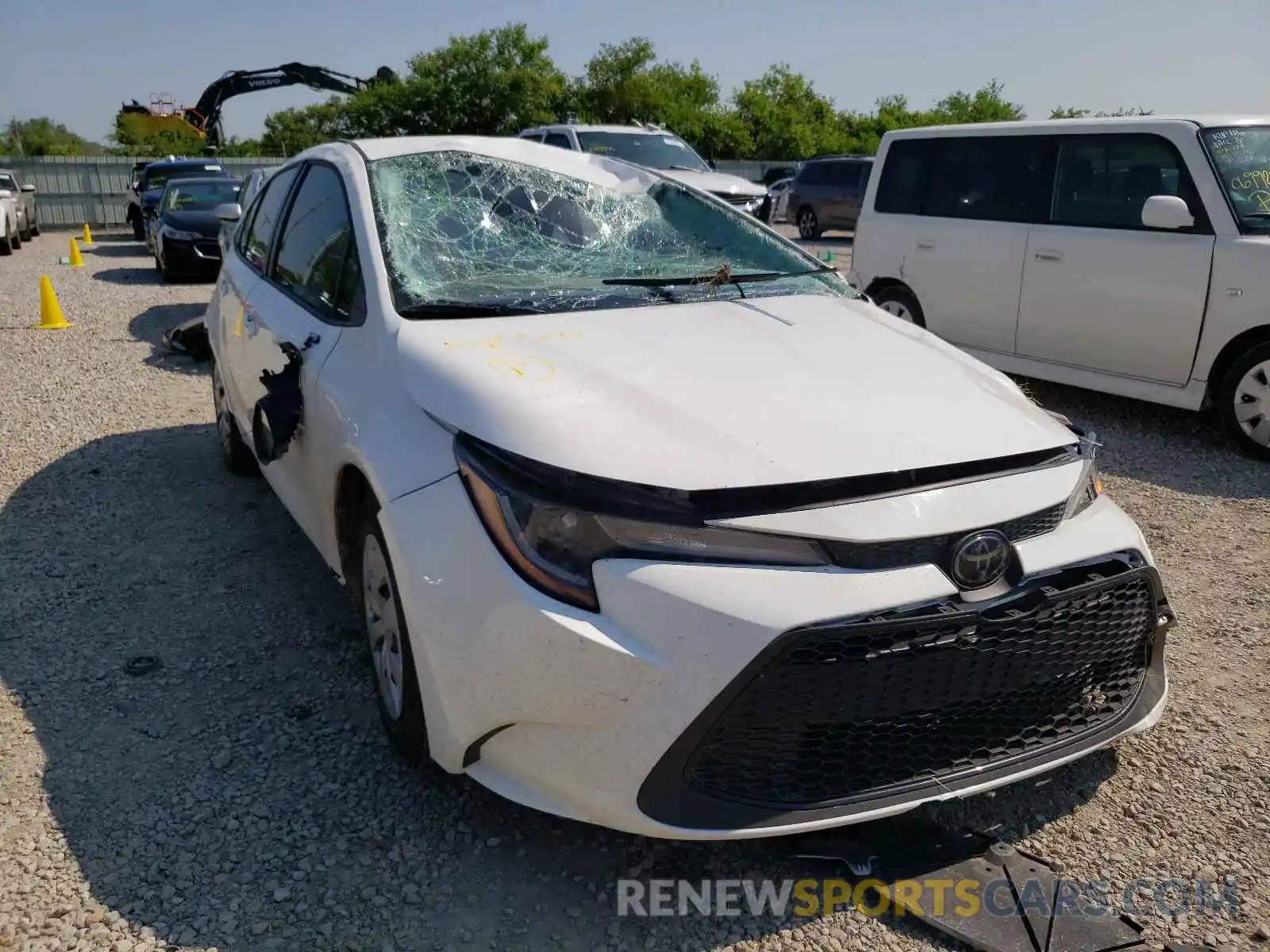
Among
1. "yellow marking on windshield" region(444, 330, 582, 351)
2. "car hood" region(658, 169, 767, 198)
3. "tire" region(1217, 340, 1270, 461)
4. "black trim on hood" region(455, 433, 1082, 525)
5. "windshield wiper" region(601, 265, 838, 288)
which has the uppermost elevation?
"car hood" region(658, 169, 767, 198)

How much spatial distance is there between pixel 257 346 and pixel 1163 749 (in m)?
3.50

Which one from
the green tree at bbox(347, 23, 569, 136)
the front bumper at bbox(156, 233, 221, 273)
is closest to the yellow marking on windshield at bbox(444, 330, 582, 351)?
the front bumper at bbox(156, 233, 221, 273)

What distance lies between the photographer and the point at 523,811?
8.91 ft

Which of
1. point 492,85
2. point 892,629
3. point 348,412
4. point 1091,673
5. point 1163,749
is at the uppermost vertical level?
point 492,85

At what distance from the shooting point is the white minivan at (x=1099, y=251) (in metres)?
5.93

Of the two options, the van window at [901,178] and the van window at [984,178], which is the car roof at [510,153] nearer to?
the van window at [984,178]

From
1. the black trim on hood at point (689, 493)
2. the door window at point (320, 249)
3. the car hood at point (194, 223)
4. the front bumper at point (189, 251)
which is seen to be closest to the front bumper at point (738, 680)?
the black trim on hood at point (689, 493)

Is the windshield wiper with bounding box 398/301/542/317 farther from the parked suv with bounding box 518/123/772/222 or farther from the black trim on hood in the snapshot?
the parked suv with bounding box 518/123/772/222

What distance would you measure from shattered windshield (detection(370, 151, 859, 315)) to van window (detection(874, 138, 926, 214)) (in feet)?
13.8

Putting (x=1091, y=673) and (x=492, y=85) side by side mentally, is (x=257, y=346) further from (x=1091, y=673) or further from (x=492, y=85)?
(x=492, y=85)

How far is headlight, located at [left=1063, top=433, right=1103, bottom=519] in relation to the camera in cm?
250

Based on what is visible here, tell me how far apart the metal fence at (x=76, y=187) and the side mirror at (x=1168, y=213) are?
2614cm

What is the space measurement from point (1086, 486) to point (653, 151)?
41.5 feet

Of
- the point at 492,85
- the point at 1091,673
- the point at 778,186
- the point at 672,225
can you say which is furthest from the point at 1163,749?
the point at 492,85
